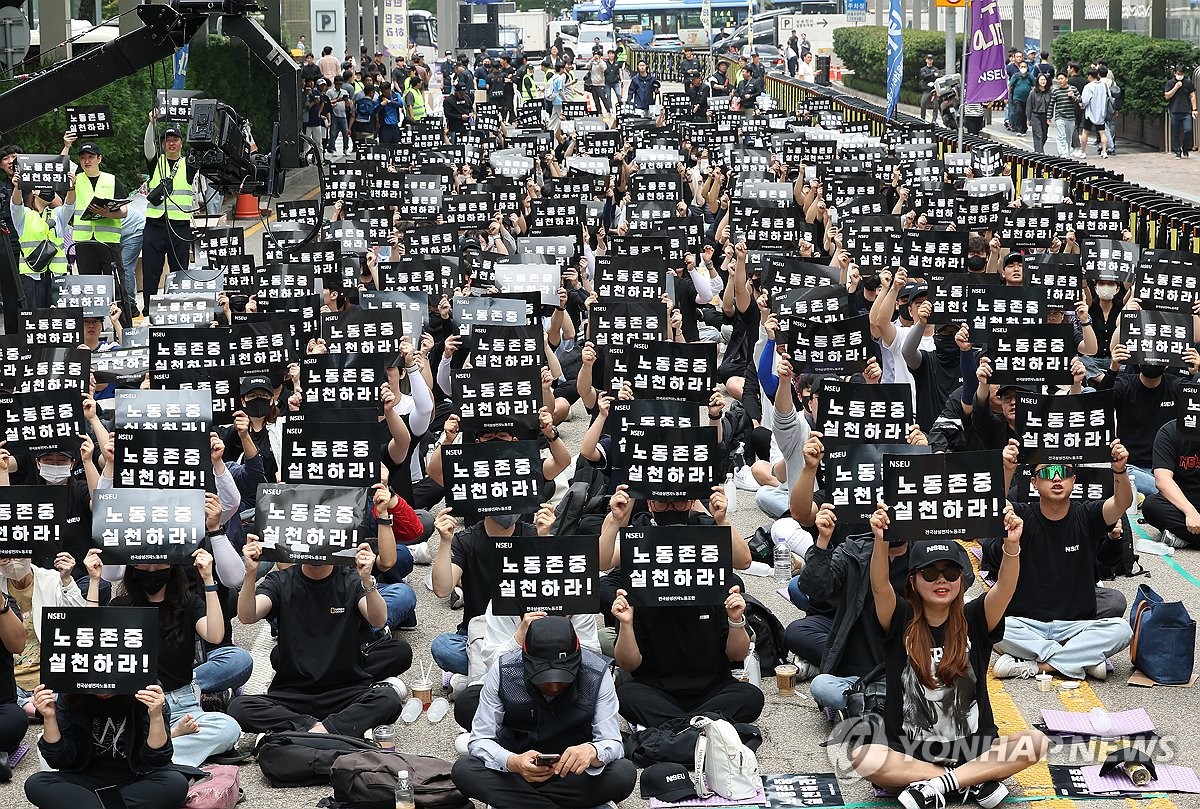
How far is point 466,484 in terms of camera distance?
10570mm

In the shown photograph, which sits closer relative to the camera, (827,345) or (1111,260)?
(827,345)

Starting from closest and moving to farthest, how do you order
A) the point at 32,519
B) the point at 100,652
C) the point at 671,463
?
1. the point at 100,652
2. the point at 32,519
3. the point at 671,463

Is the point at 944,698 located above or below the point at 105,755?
above

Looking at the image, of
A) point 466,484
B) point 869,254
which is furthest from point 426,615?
point 869,254

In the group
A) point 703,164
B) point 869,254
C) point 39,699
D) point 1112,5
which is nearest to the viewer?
point 39,699

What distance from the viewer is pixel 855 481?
1030 centimetres

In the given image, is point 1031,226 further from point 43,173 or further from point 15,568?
point 15,568

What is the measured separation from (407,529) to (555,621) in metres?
3.53

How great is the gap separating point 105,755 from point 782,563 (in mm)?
5378

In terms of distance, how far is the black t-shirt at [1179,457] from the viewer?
509 inches

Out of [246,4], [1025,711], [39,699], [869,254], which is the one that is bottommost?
[1025,711]

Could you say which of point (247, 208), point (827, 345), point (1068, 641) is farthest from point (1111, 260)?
point (247, 208)

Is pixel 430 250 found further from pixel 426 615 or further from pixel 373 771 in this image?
pixel 373 771

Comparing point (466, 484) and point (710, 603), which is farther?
point (466, 484)
